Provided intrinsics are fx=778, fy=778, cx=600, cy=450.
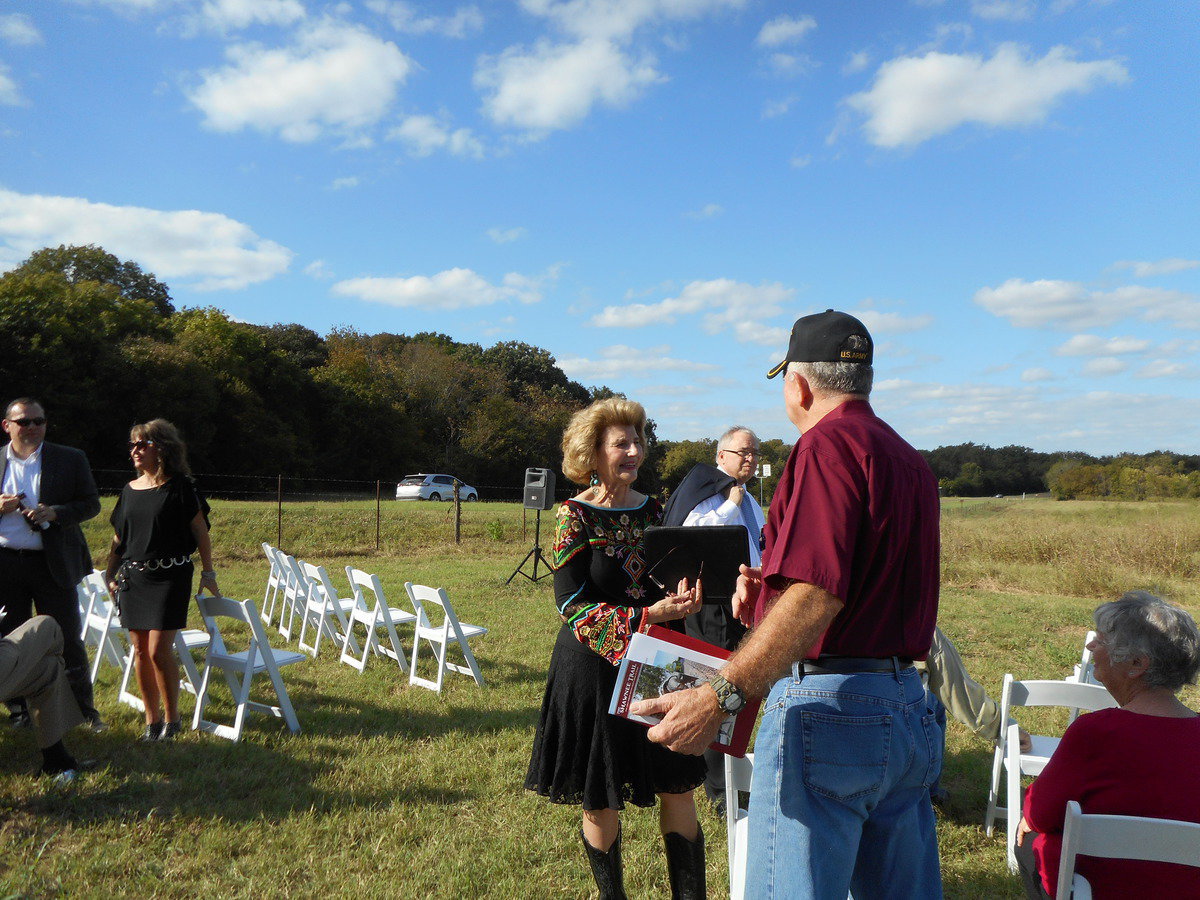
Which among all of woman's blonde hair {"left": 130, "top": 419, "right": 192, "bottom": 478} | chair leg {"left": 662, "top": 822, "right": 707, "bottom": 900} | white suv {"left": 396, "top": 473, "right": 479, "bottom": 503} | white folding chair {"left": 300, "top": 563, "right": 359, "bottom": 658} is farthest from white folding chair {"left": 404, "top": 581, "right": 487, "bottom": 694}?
white suv {"left": 396, "top": 473, "right": 479, "bottom": 503}

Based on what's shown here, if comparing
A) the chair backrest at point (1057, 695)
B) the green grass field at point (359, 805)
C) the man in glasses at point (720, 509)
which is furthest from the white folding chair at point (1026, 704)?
the man in glasses at point (720, 509)

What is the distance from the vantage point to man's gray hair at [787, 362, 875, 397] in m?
1.83

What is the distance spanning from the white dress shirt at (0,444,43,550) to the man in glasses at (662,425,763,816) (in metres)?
3.81

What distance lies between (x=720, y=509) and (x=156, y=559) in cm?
339

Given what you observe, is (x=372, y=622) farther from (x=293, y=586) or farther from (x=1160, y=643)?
(x=1160, y=643)

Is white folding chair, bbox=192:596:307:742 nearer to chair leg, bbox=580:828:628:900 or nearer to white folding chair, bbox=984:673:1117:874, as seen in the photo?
chair leg, bbox=580:828:628:900

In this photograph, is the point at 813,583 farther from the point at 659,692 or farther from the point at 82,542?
the point at 82,542

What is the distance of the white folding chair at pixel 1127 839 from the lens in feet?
6.26

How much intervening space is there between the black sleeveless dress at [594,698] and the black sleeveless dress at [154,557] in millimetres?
3094

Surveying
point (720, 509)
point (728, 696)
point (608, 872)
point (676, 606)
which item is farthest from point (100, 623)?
point (728, 696)

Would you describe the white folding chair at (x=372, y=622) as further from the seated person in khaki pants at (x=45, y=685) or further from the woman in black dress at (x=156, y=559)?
the seated person in khaki pants at (x=45, y=685)

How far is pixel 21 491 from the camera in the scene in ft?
15.5

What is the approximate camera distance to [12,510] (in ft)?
14.9

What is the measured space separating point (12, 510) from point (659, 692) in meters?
4.49
